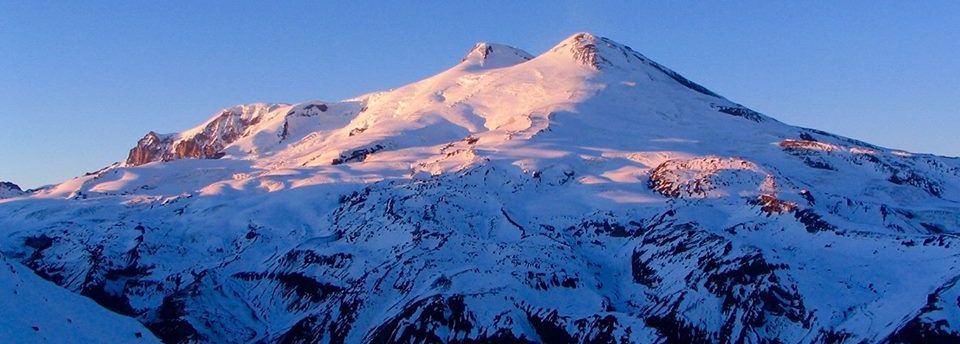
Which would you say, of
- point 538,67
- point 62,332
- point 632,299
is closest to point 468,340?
point 632,299

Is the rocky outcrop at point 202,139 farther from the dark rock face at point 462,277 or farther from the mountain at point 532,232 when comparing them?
the dark rock face at point 462,277

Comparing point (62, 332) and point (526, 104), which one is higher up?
point (526, 104)

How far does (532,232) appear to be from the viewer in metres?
80.1

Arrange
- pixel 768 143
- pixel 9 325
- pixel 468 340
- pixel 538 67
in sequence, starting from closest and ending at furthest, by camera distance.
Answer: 1. pixel 9 325
2. pixel 468 340
3. pixel 768 143
4. pixel 538 67

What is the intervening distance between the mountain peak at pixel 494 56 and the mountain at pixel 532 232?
83.2 feet

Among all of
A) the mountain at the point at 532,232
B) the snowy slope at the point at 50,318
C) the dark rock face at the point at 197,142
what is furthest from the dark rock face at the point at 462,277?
the dark rock face at the point at 197,142

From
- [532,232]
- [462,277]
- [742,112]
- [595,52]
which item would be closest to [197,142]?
[595,52]

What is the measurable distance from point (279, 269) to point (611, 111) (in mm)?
49080

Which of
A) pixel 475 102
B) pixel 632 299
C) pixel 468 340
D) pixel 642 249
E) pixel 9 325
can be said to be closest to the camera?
pixel 9 325

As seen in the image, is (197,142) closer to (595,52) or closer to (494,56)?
(494,56)

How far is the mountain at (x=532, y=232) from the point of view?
64625 millimetres

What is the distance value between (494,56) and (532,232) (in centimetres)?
7644

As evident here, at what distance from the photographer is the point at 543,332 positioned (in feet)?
216

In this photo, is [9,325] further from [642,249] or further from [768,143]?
[768,143]
